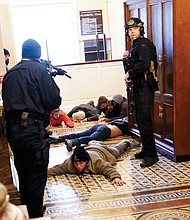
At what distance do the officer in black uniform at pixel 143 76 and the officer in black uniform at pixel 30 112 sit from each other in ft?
4.41

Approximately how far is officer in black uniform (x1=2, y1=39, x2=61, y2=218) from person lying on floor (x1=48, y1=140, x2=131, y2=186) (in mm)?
992

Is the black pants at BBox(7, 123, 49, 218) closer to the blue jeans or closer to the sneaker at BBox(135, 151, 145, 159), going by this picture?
the sneaker at BBox(135, 151, 145, 159)

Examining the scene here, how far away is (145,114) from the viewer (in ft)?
13.1

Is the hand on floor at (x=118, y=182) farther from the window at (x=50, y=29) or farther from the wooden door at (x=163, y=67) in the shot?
the window at (x=50, y=29)

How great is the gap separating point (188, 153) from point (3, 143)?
2041mm

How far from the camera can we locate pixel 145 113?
13.1 feet

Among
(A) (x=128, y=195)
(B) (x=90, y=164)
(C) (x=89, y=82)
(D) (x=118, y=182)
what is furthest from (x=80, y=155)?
(C) (x=89, y=82)

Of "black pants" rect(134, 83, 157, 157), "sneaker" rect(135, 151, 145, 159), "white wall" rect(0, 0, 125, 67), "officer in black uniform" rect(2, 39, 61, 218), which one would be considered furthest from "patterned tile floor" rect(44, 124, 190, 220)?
"white wall" rect(0, 0, 125, 67)

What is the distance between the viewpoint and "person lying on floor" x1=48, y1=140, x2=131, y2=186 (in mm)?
3770

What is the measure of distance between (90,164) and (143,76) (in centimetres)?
104

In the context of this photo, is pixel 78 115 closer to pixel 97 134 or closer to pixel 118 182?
pixel 97 134

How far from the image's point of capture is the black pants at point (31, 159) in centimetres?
271

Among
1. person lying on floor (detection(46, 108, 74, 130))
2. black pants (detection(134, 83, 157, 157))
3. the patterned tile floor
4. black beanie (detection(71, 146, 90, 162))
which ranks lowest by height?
person lying on floor (detection(46, 108, 74, 130))

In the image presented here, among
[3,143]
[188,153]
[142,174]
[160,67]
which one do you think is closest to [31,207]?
[3,143]
